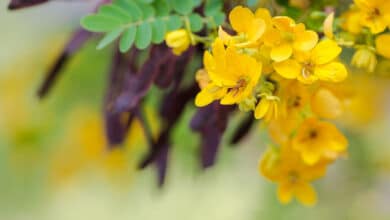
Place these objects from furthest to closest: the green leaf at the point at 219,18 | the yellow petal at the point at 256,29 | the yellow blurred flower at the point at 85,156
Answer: the yellow blurred flower at the point at 85,156 → the green leaf at the point at 219,18 → the yellow petal at the point at 256,29

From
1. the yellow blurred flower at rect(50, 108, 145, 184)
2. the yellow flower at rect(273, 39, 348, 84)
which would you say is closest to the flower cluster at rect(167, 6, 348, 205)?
the yellow flower at rect(273, 39, 348, 84)

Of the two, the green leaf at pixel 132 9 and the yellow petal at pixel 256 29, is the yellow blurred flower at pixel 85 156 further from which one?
the yellow petal at pixel 256 29

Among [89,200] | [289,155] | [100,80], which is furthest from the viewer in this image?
[89,200]

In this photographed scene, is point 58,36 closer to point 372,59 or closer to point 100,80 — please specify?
point 100,80

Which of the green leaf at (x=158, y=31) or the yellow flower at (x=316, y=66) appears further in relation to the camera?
the green leaf at (x=158, y=31)

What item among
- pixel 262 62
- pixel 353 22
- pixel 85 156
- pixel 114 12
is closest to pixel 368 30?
pixel 353 22

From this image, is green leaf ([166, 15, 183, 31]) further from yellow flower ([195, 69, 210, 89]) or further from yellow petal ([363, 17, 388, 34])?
yellow petal ([363, 17, 388, 34])

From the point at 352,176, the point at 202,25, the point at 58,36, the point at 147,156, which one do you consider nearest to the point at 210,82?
the point at 202,25

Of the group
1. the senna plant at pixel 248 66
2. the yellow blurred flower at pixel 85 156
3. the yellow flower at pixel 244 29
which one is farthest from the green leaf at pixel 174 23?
the yellow blurred flower at pixel 85 156
